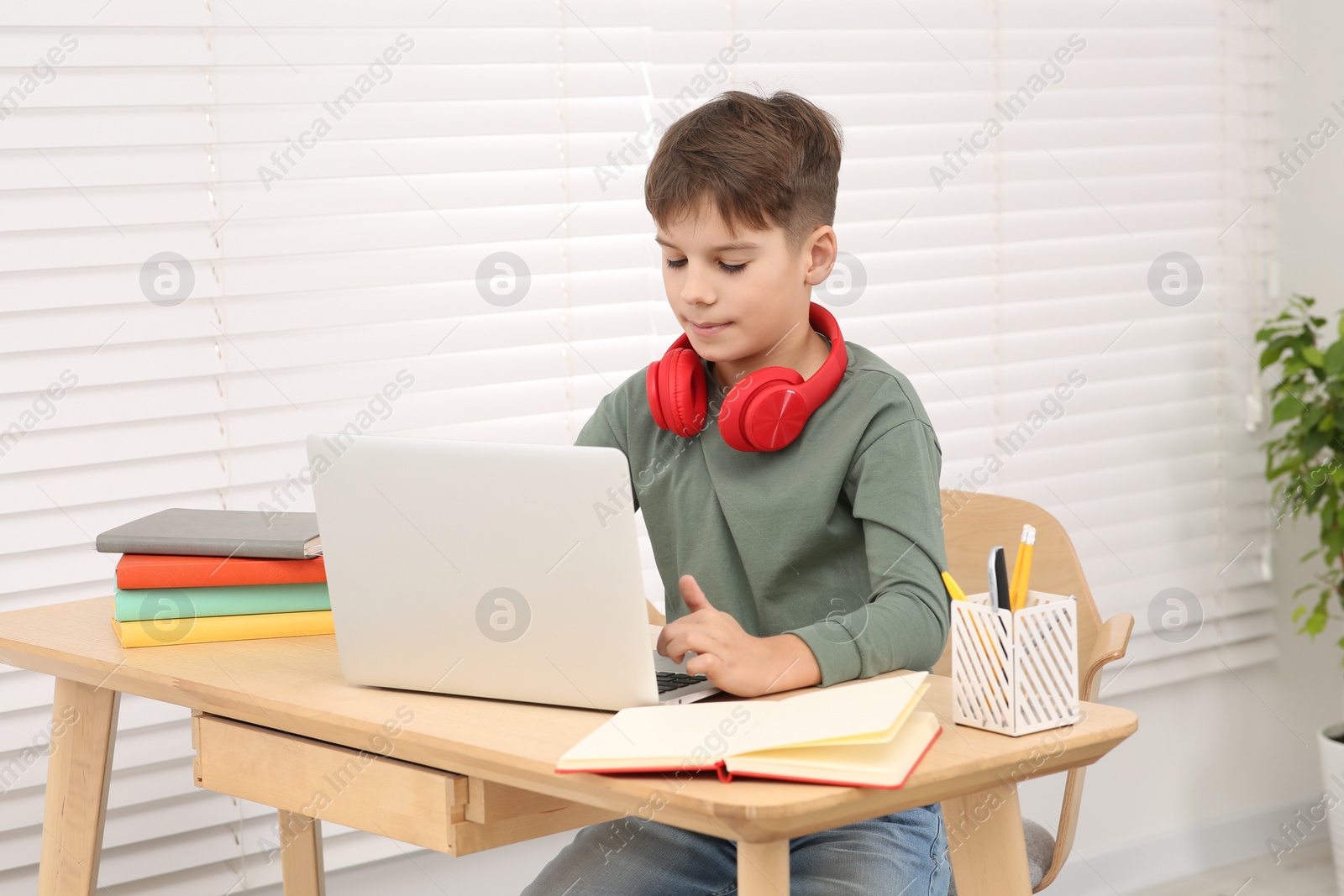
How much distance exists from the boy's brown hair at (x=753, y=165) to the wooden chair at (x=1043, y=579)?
1.46ft

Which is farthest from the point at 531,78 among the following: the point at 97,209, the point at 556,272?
the point at 97,209

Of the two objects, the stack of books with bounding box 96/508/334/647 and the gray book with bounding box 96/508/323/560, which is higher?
the gray book with bounding box 96/508/323/560

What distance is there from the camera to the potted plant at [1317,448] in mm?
2459

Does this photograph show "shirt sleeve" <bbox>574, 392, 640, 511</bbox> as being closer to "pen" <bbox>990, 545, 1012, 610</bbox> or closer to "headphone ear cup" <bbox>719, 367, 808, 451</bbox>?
"headphone ear cup" <bbox>719, 367, 808, 451</bbox>

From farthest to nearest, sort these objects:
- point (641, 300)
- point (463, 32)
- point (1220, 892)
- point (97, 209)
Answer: point (1220, 892) < point (641, 300) < point (463, 32) < point (97, 209)

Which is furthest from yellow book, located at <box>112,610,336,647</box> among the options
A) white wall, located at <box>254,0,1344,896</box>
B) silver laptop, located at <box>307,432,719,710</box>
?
white wall, located at <box>254,0,1344,896</box>

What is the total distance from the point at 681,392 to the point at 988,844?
1.85ft

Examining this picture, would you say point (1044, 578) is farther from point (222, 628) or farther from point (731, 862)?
point (222, 628)

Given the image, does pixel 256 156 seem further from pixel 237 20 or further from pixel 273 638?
pixel 273 638

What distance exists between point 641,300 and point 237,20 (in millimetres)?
735

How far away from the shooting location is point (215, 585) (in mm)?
1285

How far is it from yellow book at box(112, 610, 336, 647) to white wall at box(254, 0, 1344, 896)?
1.68m

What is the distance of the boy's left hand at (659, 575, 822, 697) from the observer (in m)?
1.00

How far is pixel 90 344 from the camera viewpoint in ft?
5.55
